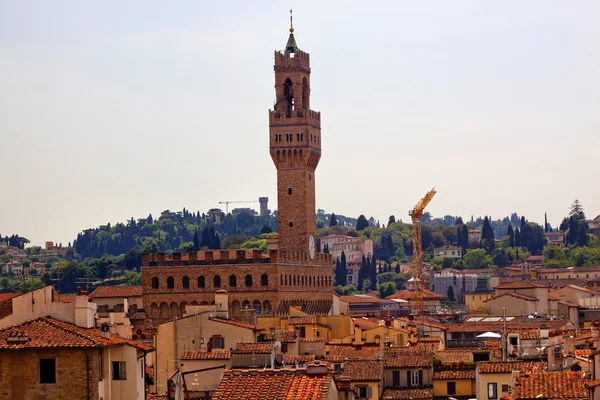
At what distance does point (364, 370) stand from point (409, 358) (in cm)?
409

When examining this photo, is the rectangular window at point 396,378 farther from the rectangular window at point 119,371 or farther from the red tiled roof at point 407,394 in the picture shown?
the rectangular window at point 119,371

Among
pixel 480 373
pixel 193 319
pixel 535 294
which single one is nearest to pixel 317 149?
pixel 535 294

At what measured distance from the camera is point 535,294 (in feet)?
482

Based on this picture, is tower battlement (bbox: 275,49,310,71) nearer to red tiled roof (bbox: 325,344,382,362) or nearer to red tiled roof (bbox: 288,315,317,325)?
red tiled roof (bbox: 288,315,317,325)

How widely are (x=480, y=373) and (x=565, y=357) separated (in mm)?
11361

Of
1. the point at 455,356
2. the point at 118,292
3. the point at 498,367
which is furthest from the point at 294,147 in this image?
the point at 498,367

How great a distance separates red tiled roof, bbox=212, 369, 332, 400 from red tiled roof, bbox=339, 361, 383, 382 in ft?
95.3

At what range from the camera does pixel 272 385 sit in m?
30.9

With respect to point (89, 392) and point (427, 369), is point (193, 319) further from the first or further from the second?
point (89, 392)

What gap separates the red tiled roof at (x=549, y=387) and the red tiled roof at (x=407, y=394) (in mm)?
14601

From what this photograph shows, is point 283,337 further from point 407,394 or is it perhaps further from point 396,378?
point 407,394

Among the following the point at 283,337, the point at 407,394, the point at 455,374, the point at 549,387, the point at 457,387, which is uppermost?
the point at 283,337

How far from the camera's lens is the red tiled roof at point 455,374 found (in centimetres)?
6422

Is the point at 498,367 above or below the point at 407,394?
above
